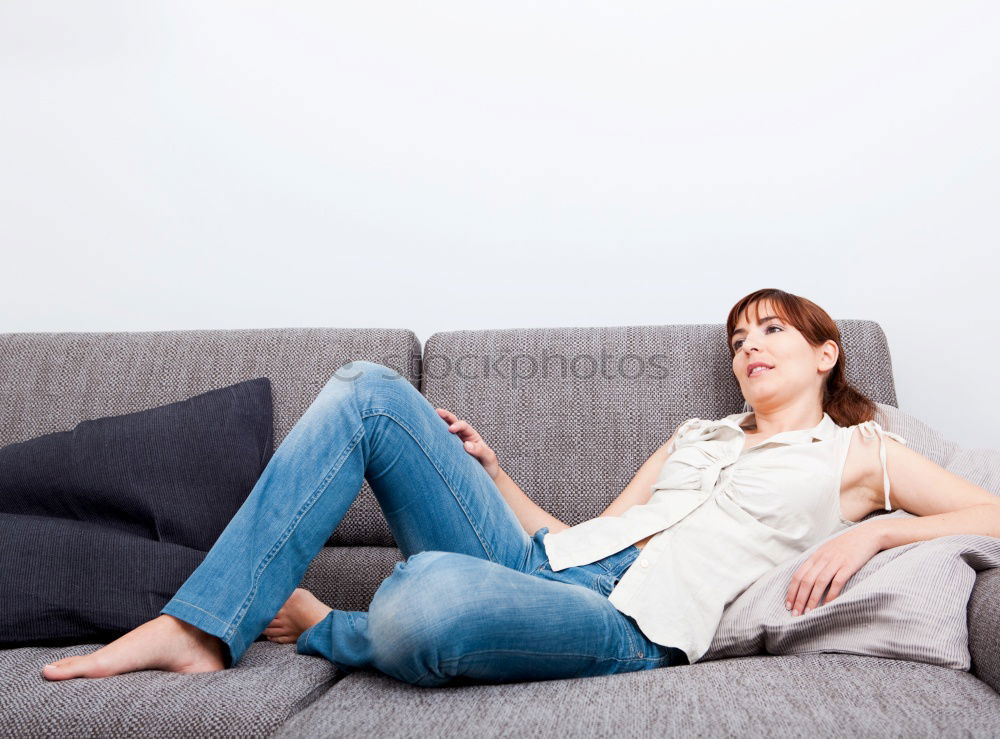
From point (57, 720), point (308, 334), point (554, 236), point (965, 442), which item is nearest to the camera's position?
point (57, 720)

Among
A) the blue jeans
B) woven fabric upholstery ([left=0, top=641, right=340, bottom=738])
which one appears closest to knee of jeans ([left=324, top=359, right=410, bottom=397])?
the blue jeans

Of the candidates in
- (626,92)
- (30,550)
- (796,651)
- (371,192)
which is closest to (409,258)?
(371,192)

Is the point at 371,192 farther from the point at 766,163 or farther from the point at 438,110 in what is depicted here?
the point at 766,163

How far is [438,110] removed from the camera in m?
2.14

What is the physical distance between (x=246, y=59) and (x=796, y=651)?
2.01m

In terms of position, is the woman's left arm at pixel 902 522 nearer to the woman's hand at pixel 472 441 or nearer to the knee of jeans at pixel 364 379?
the woman's hand at pixel 472 441

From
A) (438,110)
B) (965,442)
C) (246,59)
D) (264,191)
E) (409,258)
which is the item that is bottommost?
(965,442)

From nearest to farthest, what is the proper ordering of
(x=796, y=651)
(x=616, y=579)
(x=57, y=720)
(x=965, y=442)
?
(x=57, y=720), (x=796, y=651), (x=616, y=579), (x=965, y=442)

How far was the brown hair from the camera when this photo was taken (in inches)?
59.4

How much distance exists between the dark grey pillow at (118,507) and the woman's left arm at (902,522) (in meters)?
1.02

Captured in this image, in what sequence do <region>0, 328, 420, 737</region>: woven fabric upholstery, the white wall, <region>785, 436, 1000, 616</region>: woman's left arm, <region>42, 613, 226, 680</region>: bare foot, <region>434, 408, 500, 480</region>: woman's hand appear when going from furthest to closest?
the white wall < <region>0, 328, 420, 737</region>: woven fabric upholstery < <region>434, 408, 500, 480</region>: woman's hand < <region>785, 436, 1000, 616</region>: woman's left arm < <region>42, 613, 226, 680</region>: bare foot

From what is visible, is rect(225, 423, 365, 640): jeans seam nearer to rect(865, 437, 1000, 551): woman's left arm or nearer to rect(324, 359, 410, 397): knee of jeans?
rect(324, 359, 410, 397): knee of jeans

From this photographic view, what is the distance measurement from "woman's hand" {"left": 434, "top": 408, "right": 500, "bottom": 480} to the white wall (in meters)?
0.70

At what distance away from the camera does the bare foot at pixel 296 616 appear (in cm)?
131
